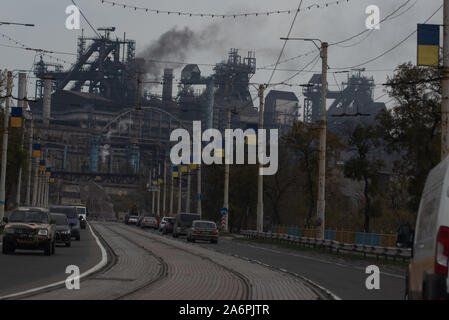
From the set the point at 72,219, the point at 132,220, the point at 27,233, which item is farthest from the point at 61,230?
the point at 132,220

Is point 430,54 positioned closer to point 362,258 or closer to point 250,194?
point 362,258

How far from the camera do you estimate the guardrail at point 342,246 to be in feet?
118

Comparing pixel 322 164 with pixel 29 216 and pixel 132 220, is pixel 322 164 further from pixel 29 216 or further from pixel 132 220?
pixel 132 220

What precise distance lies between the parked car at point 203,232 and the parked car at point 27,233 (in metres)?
25.9

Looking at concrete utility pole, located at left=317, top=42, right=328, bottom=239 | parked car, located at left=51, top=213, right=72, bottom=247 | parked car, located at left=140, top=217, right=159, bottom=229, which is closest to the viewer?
parked car, located at left=51, top=213, right=72, bottom=247

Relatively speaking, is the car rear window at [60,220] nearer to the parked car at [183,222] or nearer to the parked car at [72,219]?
the parked car at [72,219]

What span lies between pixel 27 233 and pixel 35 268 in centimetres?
725

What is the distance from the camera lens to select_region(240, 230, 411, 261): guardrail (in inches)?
1415

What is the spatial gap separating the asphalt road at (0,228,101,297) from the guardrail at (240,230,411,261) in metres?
12.1

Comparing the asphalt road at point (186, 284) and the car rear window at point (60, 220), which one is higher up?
the car rear window at point (60, 220)
